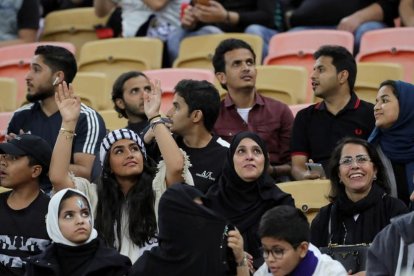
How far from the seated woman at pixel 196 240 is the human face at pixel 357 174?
874 millimetres

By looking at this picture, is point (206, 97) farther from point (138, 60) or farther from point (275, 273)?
point (138, 60)

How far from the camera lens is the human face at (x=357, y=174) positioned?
7234mm

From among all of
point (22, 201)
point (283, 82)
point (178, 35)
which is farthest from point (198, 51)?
point (22, 201)

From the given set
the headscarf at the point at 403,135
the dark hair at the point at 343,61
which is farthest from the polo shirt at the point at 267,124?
the headscarf at the point at 403,135

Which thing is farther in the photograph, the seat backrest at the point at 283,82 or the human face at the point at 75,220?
the seat backrest at the point at 283,82

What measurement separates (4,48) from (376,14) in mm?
3030

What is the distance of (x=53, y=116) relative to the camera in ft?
28.8

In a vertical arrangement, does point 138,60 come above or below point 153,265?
above

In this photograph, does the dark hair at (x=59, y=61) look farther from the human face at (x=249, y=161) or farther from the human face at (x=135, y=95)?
the human face at (x=249, y=161)

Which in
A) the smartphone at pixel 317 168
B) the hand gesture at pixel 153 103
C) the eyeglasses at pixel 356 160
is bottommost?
the smartphone at pixel 317 168

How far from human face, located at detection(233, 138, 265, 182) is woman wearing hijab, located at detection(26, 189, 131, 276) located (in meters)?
0.77

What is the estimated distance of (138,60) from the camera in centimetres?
1068

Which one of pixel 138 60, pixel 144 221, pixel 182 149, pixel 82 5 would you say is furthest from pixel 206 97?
pixel 82 5

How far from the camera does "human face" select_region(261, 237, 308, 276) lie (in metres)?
6.36
